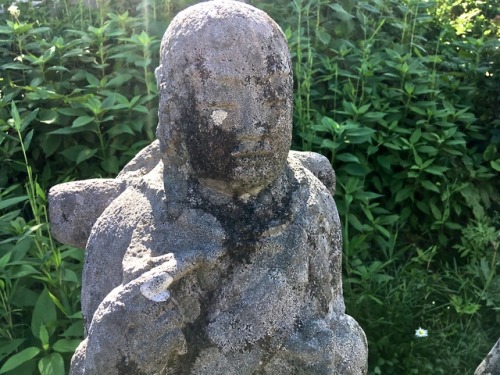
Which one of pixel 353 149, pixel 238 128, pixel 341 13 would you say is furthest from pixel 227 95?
pixel 341 13

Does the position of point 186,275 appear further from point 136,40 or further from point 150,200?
point 136,40

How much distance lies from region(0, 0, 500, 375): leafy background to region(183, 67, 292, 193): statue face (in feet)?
4.63

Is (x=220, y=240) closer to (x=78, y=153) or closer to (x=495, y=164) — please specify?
(x=78, y=153)

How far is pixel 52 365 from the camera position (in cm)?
261

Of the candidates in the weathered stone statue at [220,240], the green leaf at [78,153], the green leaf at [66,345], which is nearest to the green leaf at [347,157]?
the green leaf at [78,153]

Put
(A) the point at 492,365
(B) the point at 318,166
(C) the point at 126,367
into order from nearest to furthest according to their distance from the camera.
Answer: (C) the point at 126,367 < (B) the point at 318,166 < (A) the point at 492,365

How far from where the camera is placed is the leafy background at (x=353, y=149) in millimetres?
3084

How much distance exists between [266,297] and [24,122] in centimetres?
190

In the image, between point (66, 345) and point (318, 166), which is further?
point (66, 345)

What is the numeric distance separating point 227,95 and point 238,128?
0.22ft

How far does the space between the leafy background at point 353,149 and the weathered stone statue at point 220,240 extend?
1.28 metres

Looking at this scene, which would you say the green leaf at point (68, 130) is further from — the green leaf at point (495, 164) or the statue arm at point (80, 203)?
the green leaf at point (495, 164)

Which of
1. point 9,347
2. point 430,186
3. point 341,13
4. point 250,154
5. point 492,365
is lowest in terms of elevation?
point 9,347

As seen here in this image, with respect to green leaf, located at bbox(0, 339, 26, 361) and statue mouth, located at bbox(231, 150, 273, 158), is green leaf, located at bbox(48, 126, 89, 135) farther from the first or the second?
statue mouth, located at bbox(231, 150, 273, 158)
